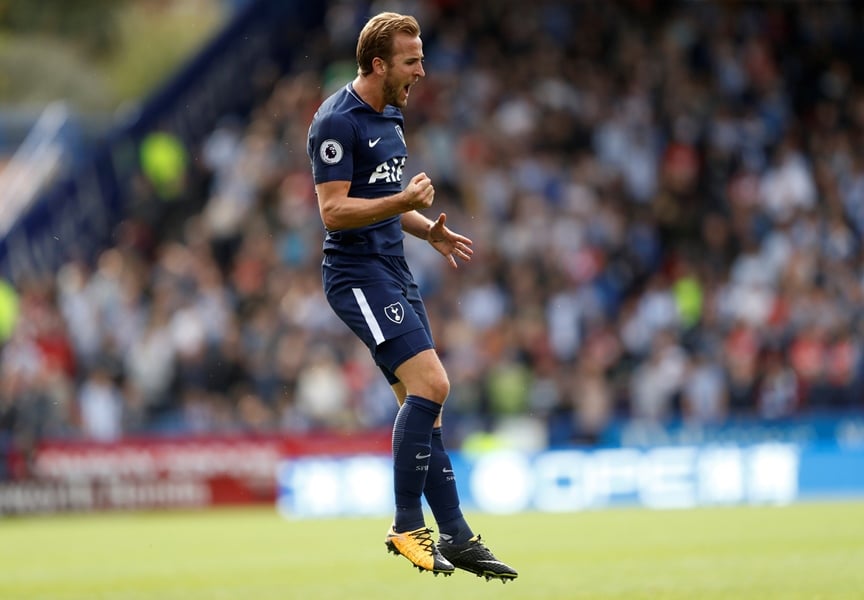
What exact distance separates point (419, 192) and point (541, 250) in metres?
14.2

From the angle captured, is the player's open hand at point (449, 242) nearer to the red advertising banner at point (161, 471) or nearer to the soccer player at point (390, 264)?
the soccer player at point (390, 264)

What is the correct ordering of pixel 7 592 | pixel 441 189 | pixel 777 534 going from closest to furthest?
1. pixel 7 592
2. pixel 777 534
3. pixel 441 189

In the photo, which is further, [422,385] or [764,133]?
[764,133]

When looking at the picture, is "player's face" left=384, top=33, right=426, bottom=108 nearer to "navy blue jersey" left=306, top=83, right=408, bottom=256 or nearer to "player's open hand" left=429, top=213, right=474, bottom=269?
"navy blue jersey" left=306, top=83, right=408, bottom=256

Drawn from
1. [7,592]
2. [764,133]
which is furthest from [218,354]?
[7,592]

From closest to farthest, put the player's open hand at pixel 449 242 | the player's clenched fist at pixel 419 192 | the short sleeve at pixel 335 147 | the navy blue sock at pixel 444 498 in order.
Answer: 1. the player's clenched fist at pixel 419 192
2. the short sleeve at pixel 335 147
3. the navy blue sock at pixel 444 498
4. the player's open hand at pixel 449 242

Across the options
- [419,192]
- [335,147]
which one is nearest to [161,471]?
[335,147]

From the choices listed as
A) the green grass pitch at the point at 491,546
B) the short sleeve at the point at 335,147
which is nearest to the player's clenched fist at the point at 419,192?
the short sleeve at the point at 335,147

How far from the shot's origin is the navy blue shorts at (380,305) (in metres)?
7.89

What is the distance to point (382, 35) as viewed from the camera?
7742 millimetres

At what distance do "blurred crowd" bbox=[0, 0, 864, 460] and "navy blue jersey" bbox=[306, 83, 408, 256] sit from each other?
1218cm

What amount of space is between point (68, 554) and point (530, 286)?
8758mm

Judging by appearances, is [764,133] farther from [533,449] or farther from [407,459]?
[407,459]

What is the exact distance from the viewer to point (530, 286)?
21109 millimetres
